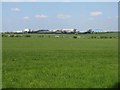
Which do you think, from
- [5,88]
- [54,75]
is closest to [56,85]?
[5,88]

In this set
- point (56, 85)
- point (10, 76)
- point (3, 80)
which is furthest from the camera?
point (10, 76)

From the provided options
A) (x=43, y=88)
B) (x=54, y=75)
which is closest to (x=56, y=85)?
(x=43, y=88)

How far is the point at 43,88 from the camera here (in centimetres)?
1296

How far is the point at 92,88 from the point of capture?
13.0 meters

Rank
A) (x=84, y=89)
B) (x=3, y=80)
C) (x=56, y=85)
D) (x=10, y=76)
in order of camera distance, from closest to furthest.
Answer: (x=84, y=89)
(x=56, y=85)
(x=3, y=80)
(x=10, y=76)

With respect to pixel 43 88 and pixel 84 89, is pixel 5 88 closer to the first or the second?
pixel 43 88

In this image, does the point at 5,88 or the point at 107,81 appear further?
the point at 107,81

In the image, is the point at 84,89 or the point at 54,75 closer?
the point at 84,89

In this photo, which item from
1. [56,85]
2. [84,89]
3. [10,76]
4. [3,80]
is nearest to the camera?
[84,89]

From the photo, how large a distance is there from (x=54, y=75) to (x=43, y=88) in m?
3.62

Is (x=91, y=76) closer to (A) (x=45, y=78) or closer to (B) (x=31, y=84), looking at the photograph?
(A) (x=45, y=78)

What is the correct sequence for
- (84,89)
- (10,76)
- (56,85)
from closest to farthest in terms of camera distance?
(84,89)
(56,85)
(10,76)

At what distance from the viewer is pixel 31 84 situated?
1378 centimetres

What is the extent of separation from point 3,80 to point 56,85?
254cm
